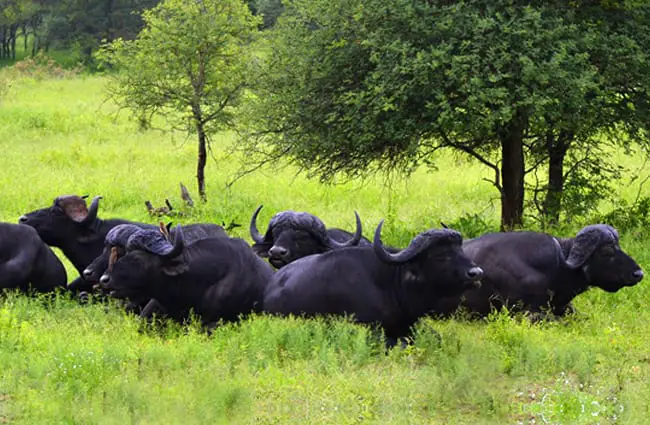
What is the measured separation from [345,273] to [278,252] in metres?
1.84

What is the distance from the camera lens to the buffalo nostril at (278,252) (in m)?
13.2

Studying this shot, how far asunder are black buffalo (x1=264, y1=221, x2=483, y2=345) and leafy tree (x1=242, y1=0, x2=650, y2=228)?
432 cm

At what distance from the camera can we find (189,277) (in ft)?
39.7

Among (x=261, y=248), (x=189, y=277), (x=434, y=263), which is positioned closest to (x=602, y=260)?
(x=434, y=263)

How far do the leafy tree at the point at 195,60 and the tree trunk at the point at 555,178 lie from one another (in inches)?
306

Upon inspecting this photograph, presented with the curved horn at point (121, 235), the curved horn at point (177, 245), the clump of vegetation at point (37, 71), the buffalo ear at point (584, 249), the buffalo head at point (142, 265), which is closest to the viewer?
the curved horn at point (177, 245)

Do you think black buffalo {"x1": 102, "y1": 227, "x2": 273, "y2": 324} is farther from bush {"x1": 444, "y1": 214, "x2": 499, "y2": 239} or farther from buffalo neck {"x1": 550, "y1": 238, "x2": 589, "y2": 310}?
bush {"x1": 444, "y1": 214, "x2": 499, "y2": 239}

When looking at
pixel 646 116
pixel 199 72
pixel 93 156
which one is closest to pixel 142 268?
pixel 646 116

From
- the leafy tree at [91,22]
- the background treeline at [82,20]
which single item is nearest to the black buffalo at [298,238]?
the background treeline at [82,20]

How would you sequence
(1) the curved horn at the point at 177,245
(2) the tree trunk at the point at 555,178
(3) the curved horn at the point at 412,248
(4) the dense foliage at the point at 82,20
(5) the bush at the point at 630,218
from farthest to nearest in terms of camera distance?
(4) the dense foliage at the point at 82,20 → (2) the tree trunk at the point at 555,178 → (5) the bush at the point at 630,218 → (1) the curved horn at the point at 177,245 → (3) the curved horn at the point at 412,248

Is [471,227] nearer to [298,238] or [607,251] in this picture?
[298,238]

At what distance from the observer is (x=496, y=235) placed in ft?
42.1

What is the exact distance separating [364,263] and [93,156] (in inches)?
822

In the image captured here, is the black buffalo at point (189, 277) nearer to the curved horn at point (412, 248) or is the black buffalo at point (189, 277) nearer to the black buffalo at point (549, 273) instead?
the curved horn at point (412, 248)
